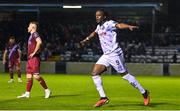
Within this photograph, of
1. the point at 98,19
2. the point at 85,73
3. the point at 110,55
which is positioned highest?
the point at 98,19

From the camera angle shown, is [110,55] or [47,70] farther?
[47,70]

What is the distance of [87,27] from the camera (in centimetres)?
4066

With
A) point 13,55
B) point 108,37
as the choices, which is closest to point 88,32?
point 13,55

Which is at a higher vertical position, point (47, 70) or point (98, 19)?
point (98, 19)

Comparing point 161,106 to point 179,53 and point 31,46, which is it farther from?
point 179,53

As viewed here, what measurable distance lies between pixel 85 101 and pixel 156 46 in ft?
80.0

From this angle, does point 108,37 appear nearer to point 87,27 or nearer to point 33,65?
point 33,65

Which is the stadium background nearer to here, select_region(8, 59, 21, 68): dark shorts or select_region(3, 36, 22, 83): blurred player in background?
select_region(8, 59, 21, 68): dark shorts

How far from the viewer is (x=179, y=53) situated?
3556cm

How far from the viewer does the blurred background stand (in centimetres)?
3578

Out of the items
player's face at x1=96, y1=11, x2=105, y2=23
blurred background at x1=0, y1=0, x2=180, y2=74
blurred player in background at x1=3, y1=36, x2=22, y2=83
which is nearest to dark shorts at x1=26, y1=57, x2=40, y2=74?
player's face at x1=96, y1=11, x2=105, y2=23

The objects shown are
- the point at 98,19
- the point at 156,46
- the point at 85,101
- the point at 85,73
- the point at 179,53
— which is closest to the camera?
the point at 98,19

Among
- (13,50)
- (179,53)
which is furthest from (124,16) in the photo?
(13,50)

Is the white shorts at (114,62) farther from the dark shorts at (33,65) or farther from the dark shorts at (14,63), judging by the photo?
the dark shorts at (14,63)
